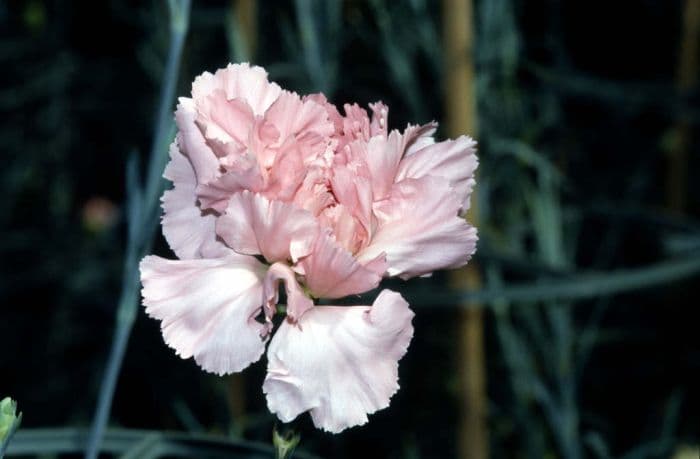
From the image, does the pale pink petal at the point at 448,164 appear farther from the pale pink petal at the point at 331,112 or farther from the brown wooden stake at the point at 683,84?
the brown wooden stake at the point at 683,84

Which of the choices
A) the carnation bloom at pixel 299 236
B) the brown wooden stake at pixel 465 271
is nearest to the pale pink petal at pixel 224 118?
the carnation bloom at pixel 299 236

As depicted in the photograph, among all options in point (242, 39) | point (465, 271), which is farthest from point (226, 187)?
point (242, 39)

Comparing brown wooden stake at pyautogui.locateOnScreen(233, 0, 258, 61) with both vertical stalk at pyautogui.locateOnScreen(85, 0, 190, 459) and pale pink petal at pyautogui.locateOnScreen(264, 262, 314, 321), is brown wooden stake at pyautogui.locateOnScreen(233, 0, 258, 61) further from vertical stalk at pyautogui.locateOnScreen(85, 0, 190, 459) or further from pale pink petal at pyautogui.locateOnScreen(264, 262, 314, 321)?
pale pink petal at pyautogui.locateOnScreen(264, 262, 314, 321)

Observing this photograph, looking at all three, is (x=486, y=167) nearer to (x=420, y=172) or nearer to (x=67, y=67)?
(x=420, y=172)

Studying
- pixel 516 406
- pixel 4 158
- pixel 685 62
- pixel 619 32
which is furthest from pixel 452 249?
pixel 4 158

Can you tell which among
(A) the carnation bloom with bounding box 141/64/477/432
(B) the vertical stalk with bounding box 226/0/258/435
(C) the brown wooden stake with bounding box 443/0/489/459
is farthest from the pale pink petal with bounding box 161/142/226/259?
(B) the vertical stalk with bounding box 226/0/258/435
